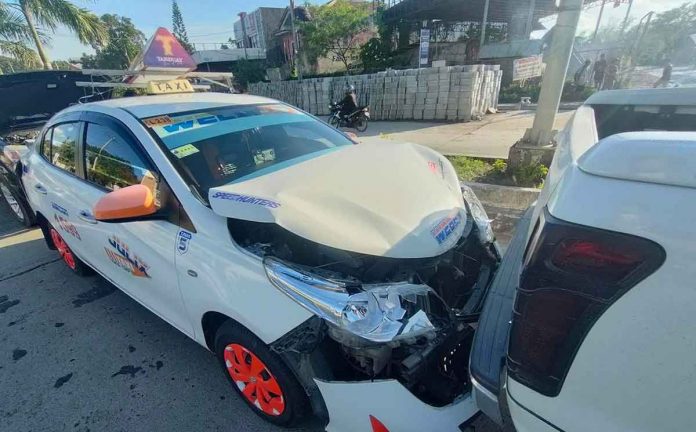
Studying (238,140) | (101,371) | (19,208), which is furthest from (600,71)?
(19,208)

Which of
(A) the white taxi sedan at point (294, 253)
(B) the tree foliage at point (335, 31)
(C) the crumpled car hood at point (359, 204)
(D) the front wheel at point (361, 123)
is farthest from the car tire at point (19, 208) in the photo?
(B) the tree foliage at point (335, 31)

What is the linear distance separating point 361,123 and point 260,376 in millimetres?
9925

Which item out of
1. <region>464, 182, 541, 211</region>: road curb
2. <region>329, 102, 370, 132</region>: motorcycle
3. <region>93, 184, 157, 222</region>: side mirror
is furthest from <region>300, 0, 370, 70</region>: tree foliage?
<region>93, 184, 157, 222</region>: side mirror

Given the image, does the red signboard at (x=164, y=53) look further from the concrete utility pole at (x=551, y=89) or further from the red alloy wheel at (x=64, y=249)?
the concrete utility pole at (x=551, y=89)

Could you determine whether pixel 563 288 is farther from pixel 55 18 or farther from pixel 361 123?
pixel 55 18

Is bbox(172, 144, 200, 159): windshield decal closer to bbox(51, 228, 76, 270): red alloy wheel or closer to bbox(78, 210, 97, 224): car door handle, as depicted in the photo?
bbox(78, 210, 97, 224): car door handle

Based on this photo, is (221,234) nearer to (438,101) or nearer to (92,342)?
(92,342)

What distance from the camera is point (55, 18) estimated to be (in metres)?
12.8

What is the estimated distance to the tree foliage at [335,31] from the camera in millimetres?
23797

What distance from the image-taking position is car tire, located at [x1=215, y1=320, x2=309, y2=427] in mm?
1695

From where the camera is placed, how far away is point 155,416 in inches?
81.6

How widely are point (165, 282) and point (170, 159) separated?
0.71m

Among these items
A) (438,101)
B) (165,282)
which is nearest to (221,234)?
(165,282)

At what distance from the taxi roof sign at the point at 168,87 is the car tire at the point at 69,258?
164 centimetres
